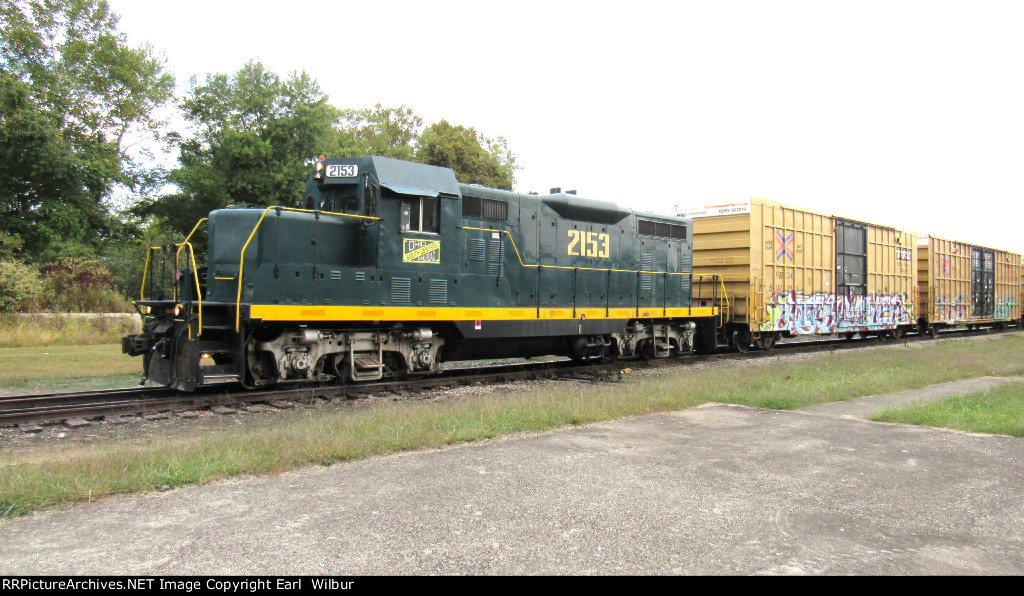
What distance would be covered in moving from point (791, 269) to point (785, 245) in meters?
0.70

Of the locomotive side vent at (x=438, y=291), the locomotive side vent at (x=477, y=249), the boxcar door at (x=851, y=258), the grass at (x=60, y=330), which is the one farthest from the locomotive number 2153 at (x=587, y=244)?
the grass at (x=60, y=330)

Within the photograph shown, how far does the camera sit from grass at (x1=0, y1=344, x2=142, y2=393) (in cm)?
1026

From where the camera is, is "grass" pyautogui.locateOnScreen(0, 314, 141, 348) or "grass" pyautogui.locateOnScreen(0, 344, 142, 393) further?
"grass" pyautogui.locateOnScreen(0, 314, 141, 348)

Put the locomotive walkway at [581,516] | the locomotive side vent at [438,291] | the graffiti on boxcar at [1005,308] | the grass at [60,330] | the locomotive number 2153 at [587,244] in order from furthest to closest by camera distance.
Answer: the graffiti on boxcar at [1005,308], the grass at [60,330], the locomotive number 2153 at [587,244], the locomotive side vent at [438,291], the locomotive walkway at [581,516]

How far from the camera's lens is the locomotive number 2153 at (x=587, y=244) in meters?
12.3

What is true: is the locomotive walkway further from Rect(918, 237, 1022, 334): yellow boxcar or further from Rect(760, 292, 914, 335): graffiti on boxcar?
Rect(918, 237, 1022, 334): yellow boxcar

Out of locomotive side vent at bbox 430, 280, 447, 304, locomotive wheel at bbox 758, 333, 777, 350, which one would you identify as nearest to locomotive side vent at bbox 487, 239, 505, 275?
locomotive side vent at bbox 430, 280, 447, 304

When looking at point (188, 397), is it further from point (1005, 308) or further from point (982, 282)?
point (1005, 308)

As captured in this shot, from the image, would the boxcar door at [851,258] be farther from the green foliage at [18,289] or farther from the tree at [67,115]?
the tree at [67,115]

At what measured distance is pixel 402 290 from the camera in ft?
31.8

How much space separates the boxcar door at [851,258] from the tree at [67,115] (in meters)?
27.5

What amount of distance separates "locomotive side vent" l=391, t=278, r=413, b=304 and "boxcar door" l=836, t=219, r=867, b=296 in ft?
45.5
